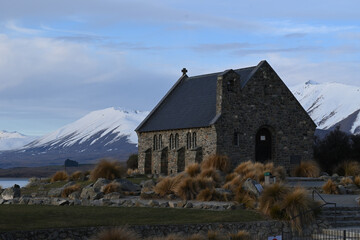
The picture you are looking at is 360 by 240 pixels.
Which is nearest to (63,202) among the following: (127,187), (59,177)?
(127,187)

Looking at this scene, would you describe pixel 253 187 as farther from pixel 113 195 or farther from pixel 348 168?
pixel 348 168

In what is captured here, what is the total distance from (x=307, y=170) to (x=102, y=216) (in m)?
23.0

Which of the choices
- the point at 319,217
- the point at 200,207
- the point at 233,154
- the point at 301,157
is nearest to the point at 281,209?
the point at 319,217

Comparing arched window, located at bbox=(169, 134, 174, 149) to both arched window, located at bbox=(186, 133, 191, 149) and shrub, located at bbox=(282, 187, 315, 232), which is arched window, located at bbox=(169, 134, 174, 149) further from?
shrub, located at bbox=(282, 187, 315, 232)

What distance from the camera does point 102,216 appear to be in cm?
2598

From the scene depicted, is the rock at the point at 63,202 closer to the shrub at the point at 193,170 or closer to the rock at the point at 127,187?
the rock at the point at 127,187

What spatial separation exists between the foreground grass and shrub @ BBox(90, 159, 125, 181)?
44.3ft

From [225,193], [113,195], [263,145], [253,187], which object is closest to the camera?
[253,187]

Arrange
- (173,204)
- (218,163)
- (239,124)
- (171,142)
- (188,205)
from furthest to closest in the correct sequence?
(171,142), (239,124), (218,163), (173,204), (188,205)

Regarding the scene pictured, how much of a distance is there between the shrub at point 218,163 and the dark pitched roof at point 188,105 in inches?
96.4

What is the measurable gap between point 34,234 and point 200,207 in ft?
30.0

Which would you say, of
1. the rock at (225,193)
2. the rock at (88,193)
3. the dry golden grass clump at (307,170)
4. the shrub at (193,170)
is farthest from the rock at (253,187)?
the dry golden grass clump at (307,170)

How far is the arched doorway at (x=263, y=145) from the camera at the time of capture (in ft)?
156

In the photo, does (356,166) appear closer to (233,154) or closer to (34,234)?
(233,154)
